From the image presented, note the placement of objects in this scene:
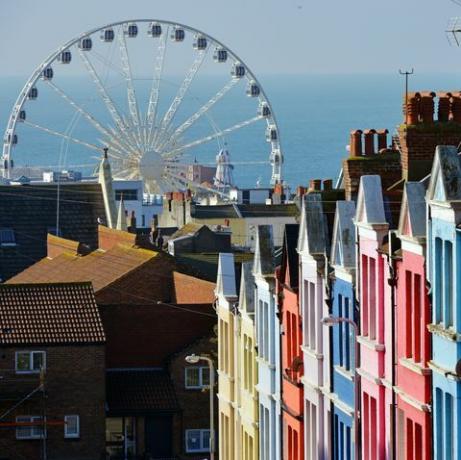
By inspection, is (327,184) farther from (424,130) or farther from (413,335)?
(413,335)

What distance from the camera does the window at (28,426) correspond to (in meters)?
61.2

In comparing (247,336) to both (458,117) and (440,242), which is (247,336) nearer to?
(458,117)

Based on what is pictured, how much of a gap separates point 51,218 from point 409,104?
70424 millimetres

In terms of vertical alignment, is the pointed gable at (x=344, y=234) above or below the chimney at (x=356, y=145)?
below

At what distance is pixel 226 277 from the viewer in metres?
49.8

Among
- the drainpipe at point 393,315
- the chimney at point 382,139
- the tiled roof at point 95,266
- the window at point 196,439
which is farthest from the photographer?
the tiled roof at point 95,266

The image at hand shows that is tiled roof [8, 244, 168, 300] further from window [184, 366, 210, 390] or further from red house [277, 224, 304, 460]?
red house [277, 224, 304, 460]

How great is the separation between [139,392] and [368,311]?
99.7 ft

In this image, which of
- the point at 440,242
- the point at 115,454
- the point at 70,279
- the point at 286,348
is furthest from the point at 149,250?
the point at 440,242

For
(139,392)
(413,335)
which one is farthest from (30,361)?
(413,335)

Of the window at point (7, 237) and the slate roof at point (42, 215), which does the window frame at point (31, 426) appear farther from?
the window at point (7, 237)

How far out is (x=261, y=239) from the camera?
43.4 m

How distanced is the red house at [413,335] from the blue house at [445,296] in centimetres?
59

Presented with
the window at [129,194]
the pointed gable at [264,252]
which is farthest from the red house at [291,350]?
the window at [129,194]
